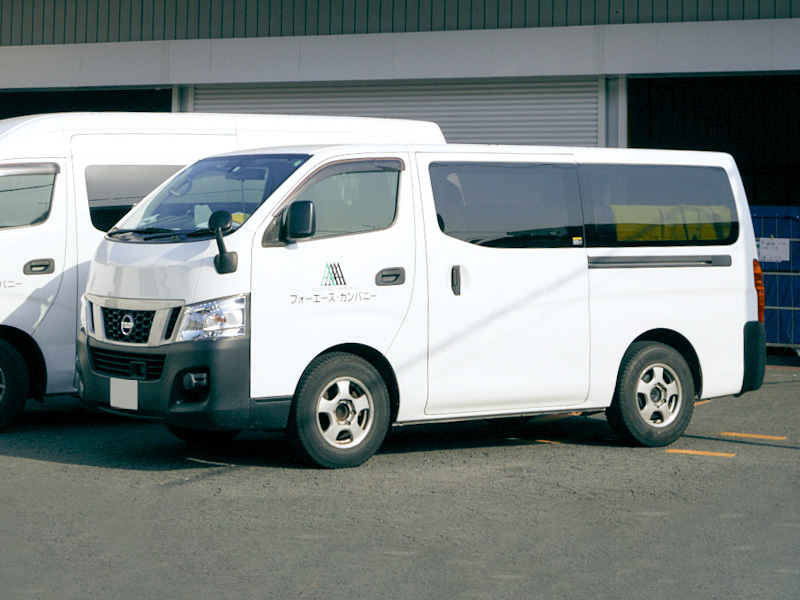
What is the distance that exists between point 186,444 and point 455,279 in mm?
2342

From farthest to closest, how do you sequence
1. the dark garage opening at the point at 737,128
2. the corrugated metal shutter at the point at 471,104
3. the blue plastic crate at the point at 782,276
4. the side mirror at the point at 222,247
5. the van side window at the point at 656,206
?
the dark garage opening at the point at 737,128, the corrugated metal shutter at the point at 471,104, the blue plastic crate at the point at 782,276, the van side window at the point at 656,206, the side mirror at the point at 222,247

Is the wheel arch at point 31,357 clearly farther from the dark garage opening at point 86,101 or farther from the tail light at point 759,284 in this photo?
the dark garage opening at point 86,101

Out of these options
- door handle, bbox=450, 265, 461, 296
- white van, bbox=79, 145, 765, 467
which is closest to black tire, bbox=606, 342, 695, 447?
white van, bbox=79, 145, 765, 467

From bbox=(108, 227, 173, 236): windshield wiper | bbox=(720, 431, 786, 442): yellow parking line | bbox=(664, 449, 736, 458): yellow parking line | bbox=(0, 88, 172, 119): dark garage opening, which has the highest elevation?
bbox=(0, 88, 172, 119): dark garage opening

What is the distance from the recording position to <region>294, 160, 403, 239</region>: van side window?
290 inches

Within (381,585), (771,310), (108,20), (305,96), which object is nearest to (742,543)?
(381,585)

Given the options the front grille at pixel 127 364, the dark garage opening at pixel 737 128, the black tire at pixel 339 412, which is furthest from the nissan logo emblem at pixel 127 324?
the dark garage opening at pixel 737 128

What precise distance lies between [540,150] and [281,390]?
2.56m

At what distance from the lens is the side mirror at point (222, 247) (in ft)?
22.8

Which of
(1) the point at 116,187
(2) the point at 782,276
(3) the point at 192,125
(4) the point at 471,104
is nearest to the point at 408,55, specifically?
(4) the point at 471,104

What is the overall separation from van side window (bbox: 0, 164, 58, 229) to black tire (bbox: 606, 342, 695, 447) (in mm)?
4546

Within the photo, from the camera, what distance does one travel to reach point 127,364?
7398 mm

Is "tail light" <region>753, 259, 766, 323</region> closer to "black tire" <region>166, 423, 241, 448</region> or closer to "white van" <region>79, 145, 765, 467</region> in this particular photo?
"white van" <region>79, 145, 765, 467</region>

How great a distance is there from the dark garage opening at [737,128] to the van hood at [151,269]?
18952mm
